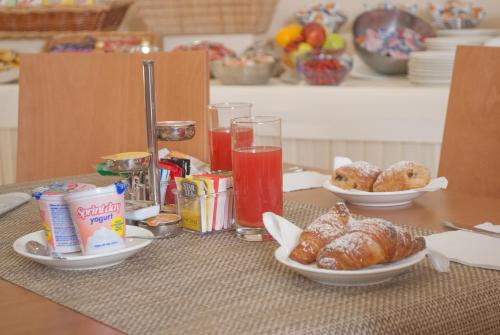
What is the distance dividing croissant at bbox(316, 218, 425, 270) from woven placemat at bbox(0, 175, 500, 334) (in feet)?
0.09

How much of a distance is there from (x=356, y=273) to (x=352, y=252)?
2cm

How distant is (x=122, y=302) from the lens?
812 millimetres

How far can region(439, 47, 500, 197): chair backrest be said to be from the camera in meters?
1.51

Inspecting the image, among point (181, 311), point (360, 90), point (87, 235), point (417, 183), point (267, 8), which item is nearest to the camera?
point (181, 311)

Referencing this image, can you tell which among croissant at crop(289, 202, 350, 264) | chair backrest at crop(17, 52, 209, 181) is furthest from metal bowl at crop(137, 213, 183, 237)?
chair backrest at crop(17, 52, 209, 181)

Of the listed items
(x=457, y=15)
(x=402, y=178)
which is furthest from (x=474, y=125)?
(x=457, y=15)

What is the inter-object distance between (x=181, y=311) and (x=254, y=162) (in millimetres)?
292

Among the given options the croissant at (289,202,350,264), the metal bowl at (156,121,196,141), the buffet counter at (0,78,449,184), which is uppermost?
the metal bowl at (156,121,196,141)

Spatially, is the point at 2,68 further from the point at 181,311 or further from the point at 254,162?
the point at 181,311

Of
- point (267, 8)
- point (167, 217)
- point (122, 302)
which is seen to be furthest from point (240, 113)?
point (267, 8)

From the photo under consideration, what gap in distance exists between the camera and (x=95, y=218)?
93 centimetres

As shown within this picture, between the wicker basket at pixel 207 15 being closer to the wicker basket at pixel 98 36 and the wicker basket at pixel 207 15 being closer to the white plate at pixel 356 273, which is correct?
the wicker basket at pixel 98 36

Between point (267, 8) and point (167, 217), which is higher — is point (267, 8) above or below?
above

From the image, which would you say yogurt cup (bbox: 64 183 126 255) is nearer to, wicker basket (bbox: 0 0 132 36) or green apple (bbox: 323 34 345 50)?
green apple (bbox: 323 34 345 50)
